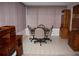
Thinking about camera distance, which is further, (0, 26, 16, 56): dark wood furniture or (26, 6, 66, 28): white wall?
(26, 6, 66, 28): white wall

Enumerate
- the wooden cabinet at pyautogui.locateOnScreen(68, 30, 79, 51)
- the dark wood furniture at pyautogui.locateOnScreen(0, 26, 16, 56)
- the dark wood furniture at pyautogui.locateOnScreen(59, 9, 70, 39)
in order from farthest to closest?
the wooden cabinet at pyautogui.locateOnScreen(68, 30, 79, 51) → the dark wood furniture at pyautogui.locateOnScreen(59, 9, 70, 39) → the dark wood furniture at pyautogui.locateOnScreen(0, 26, 16, 56)

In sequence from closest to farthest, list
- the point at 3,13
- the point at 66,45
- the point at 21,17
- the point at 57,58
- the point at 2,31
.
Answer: the point at 57,58, the point at 2,31, the point at 3,13, the point at 21,17, the point at 66,45

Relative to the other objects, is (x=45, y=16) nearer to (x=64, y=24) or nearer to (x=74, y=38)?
(x=64, y=24)

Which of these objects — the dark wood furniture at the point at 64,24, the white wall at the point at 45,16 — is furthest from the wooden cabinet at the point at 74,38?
the white wall at the point at 45,16

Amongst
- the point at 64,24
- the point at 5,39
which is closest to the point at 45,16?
the point at 64,24

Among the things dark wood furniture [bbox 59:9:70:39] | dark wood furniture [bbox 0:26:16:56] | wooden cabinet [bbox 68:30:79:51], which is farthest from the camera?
wooden cabinet [bbox 68:30:79:51]

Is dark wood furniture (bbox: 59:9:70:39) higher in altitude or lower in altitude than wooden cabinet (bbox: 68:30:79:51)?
higher

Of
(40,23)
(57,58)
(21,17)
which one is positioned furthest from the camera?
(40,23)

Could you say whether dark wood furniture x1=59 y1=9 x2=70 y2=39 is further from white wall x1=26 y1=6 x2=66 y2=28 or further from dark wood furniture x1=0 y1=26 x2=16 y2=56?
dark wood furniture x1=0 y1=26 x2=16 y2=56

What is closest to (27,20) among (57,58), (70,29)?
(70,29)

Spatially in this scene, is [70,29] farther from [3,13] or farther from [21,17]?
[3,13]

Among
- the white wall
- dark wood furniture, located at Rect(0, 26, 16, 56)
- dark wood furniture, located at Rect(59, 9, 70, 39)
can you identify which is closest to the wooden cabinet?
dark wood furniture, located at Rect(59, 9, 70, 39)

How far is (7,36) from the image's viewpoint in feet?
4.61

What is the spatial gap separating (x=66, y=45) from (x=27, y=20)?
1.25m
